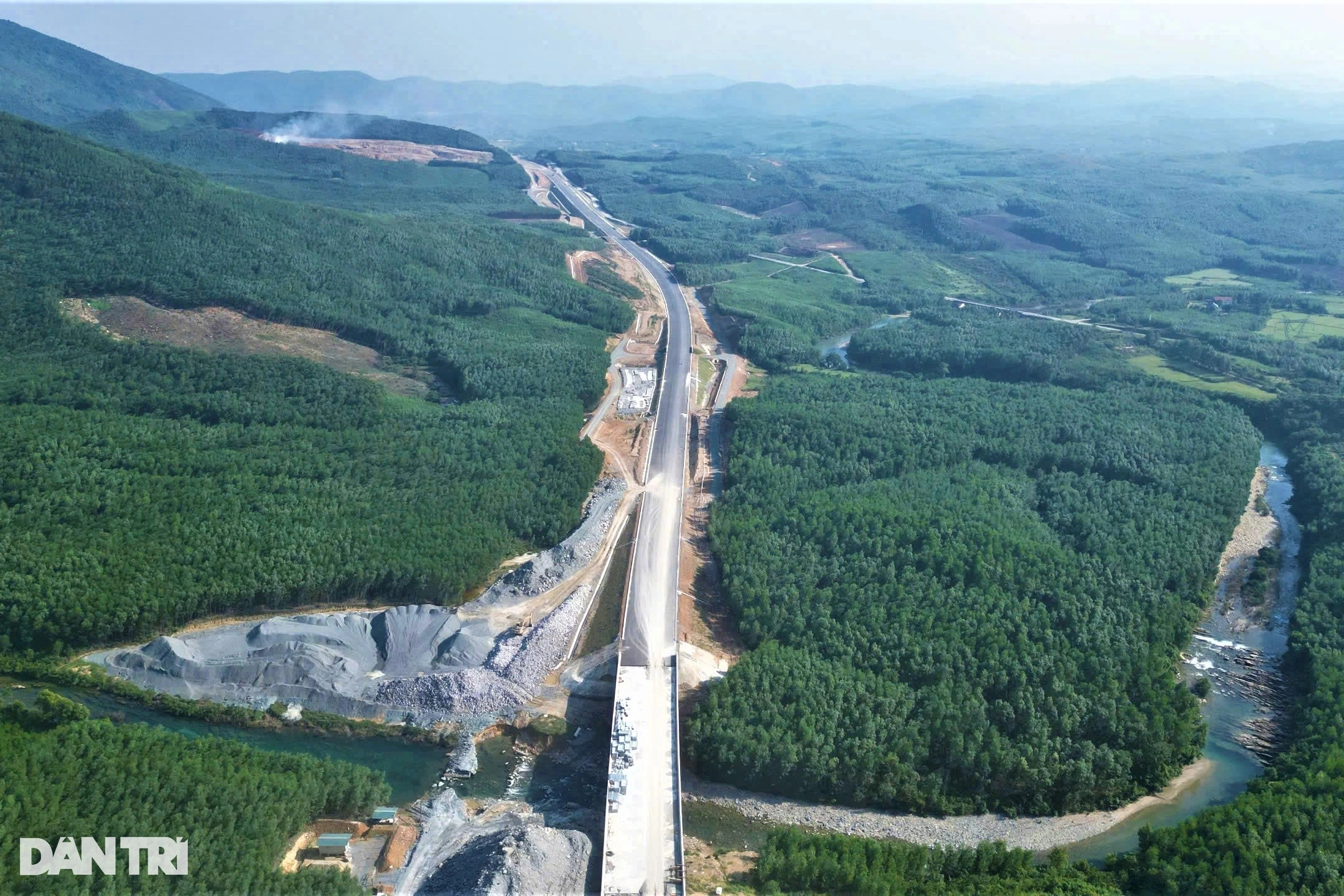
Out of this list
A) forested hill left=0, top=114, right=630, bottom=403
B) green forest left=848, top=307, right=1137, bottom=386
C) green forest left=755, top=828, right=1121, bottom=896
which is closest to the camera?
green forest left=755, top=828, right=1121, bottom=896

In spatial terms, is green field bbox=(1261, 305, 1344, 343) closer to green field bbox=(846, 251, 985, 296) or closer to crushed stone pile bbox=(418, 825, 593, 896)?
green field bbox=(846, 251, 985, 296)

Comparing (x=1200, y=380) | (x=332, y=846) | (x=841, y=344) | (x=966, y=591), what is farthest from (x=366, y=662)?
(x=1200, y=380)

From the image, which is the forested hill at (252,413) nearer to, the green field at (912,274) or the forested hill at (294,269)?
the forested hill at (294,269)

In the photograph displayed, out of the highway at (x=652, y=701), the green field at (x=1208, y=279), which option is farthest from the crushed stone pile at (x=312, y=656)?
the green field at (x=1208, y=279)

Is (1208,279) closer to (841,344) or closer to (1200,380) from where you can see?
(1200,380)

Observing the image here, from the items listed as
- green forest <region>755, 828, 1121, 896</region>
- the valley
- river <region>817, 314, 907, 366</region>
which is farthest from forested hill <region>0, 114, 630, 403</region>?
green forest <region>755, 828, 1121, 896</region>
